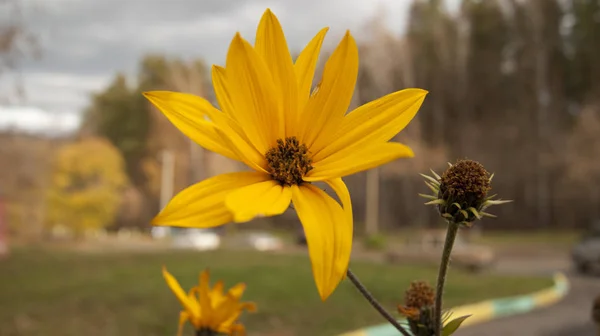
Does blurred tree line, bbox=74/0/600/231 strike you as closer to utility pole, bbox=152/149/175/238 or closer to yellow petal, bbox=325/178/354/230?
utility pole, bbox=152/149/175/238

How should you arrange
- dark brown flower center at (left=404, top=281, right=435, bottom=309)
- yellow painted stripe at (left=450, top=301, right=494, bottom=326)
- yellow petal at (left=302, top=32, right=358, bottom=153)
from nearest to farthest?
yellow petal at (left=302, top=32, right=358, bottom=153), dark brown flower center at (left=404, top=281, right=435, bottom=309), yellow painted stripe at (left=450, top=301, right=494, bottom=326)

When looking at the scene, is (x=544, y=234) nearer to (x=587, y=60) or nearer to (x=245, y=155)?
(x=587, y=60)

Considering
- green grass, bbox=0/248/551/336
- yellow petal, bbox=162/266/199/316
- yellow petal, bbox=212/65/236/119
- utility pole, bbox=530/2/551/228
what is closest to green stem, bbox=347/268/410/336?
yellow petal, bbox=212/65/236/119

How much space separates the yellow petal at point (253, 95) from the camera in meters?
0.54

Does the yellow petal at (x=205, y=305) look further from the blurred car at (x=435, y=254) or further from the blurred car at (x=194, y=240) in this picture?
the blurred car at (x=194, y=240)

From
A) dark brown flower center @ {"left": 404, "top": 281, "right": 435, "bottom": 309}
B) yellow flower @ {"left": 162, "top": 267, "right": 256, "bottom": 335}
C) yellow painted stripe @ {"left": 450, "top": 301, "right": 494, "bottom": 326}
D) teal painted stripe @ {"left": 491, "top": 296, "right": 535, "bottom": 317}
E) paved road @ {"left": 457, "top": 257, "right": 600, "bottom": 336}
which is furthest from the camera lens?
teal painted stripe @ {"left": 491, "top": 296, "right": 535, "bottom": 317}

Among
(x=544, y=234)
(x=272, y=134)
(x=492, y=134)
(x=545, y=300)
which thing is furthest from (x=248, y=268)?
(x=492, y=134)

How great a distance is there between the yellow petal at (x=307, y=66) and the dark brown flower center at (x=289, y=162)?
0.03 m

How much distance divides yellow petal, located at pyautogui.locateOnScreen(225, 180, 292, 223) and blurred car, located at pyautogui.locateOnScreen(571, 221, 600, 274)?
15682 mm

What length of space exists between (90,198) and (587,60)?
78.0ft

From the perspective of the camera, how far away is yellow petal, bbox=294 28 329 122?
572 mm

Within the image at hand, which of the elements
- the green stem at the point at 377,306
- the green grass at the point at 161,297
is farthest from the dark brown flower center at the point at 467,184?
the green grass at the point at 161,297

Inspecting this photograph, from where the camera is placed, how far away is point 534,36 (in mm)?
32469

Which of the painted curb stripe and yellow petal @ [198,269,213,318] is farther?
the painted curb stripe
